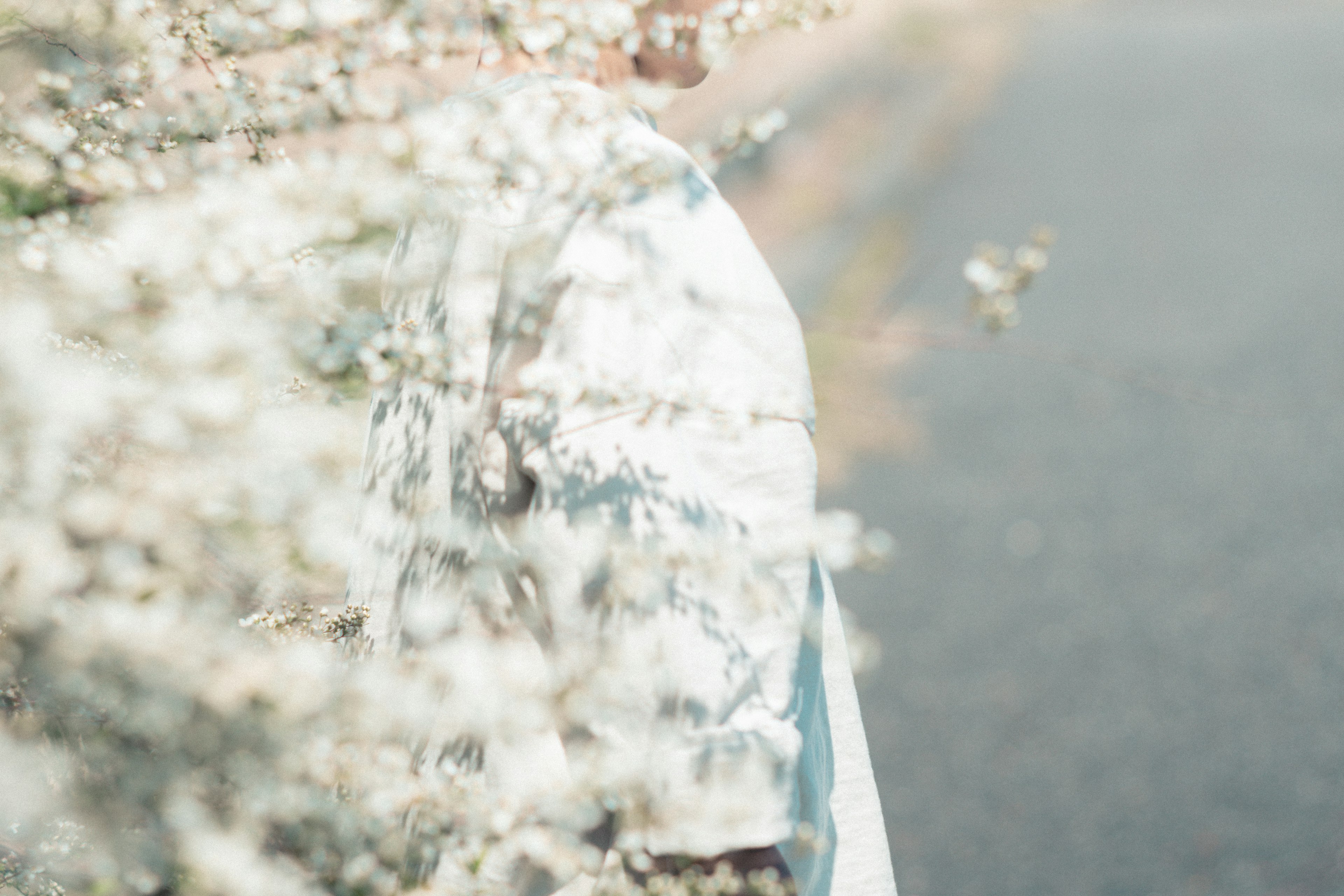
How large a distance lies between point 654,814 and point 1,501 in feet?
2.27

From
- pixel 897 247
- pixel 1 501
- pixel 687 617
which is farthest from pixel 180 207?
pixel 897 247

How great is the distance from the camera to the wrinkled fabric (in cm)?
111

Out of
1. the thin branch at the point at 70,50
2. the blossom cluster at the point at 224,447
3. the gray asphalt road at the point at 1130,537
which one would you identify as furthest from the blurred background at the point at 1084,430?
the thin branch at the point at 70,50

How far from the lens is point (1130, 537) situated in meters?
4.57

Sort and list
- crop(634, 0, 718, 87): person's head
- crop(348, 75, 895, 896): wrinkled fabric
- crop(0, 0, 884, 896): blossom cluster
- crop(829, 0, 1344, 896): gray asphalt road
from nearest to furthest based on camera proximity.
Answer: crop(0, 0, 884, 896): blossom cluster < crop(348, 75, 895, 896): wrinkled fabric < crop(634, 0, 718, 87): person's head < crop(829, 0, 1344, 896): gray asphalt road

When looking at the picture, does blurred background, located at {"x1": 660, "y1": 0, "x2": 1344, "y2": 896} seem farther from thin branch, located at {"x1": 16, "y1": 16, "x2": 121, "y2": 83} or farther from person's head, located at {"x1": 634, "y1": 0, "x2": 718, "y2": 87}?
thin branch, located at {"x1": 16, "y1": 16, "x2": 121, "y2": 83}

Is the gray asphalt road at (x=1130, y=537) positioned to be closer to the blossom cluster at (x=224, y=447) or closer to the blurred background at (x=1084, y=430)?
the blurred background at (x=1084, y=430)

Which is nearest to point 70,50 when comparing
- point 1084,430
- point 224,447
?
point 224,447

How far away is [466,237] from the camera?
122 cm

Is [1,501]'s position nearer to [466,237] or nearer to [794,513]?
[466,237]

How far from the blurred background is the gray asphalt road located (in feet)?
0.05

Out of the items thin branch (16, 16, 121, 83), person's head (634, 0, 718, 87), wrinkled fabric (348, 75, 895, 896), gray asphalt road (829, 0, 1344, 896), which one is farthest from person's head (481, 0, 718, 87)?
gray asphalt road (829, 0, 1344, 896)

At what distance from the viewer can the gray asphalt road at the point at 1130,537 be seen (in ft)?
11.4

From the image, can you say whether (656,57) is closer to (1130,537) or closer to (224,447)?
(224,447)
